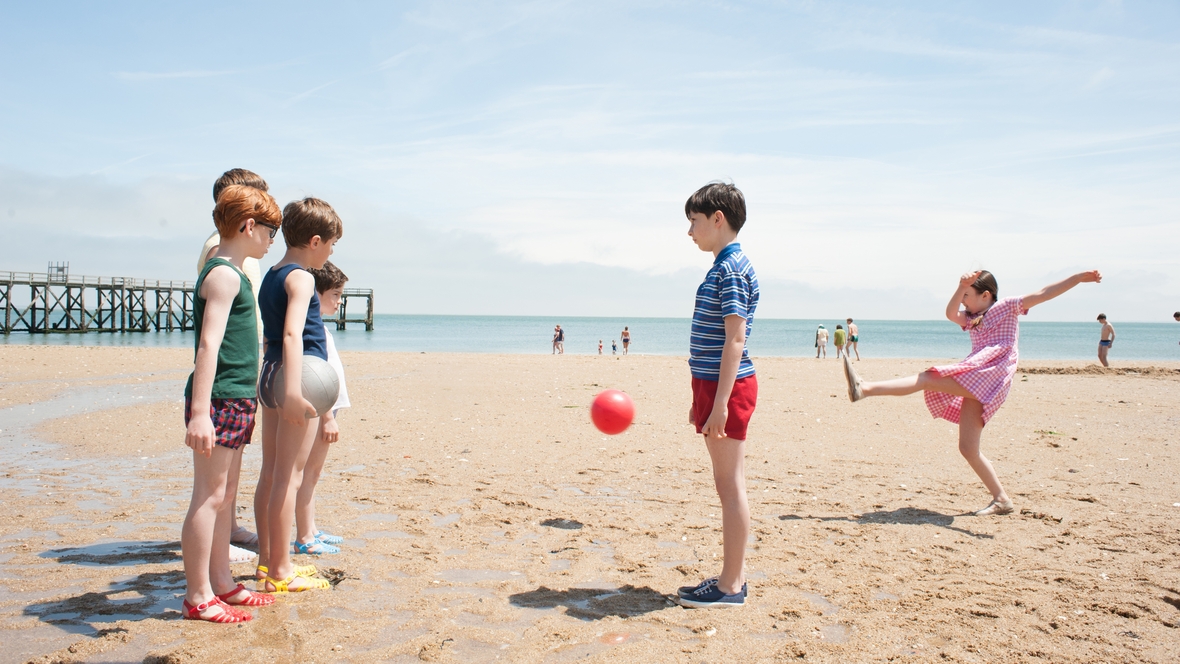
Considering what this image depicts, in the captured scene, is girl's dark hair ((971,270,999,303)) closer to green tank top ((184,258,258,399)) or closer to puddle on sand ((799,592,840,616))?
puddle on sand ((799,592,840,616))

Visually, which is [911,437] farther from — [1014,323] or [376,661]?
[376,661]

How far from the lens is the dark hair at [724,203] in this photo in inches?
159

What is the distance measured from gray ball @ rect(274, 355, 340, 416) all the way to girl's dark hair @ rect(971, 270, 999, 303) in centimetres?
493

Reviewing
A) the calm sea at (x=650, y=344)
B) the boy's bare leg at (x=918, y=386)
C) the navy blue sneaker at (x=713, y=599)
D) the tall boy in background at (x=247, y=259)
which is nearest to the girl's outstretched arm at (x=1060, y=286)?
the boy's bare leg at (x=918, y=386)

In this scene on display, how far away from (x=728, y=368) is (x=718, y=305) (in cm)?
35

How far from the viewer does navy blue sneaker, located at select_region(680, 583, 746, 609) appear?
3859 mm

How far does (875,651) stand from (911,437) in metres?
6.99

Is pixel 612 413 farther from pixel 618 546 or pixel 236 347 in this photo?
pixel 236 347

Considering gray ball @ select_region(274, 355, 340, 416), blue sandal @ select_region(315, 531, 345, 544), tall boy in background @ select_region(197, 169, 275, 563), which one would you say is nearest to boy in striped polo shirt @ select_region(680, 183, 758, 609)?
gray ball @ select_region(274, 355, 340, 416)

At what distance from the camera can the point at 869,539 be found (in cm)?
516

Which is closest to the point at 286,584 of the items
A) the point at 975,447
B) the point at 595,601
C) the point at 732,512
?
the point at 595,601

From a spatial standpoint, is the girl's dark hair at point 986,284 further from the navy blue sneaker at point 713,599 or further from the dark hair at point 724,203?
the navy blue sneaker at point 713,599

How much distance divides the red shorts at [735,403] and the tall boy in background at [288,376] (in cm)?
195

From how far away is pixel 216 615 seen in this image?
3.51 meters
